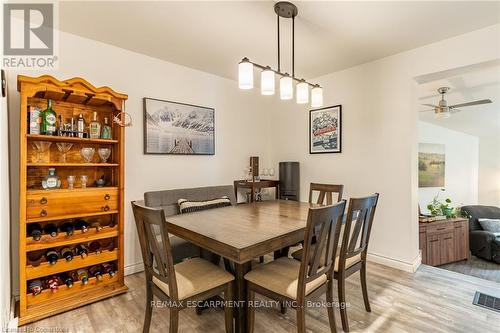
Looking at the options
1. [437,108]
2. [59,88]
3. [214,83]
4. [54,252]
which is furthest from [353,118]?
[54,252]

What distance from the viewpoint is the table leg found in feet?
5.49

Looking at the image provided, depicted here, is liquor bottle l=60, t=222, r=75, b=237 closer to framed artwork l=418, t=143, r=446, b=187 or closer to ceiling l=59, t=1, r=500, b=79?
ceiling l=59, t=1, r=500, b=79

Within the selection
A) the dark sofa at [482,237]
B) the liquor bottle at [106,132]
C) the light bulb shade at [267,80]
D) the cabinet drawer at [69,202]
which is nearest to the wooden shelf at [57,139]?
the liquor bottle at [106,132]

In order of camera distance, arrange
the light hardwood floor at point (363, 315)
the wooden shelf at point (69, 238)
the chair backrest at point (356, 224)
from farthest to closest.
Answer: the wooden shelf at point (69, 238) < the light hardwood floor at point (363, 315) < the chair backrest at point (356, 224)

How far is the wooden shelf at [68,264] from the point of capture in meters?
1.99

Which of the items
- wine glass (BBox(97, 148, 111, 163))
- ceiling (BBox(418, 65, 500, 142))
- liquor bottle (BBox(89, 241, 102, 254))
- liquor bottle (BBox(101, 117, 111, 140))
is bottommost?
liquor bottle (BBox(89, 241, 102, 254))

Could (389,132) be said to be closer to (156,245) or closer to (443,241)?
(443,241)

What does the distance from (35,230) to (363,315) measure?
2.72 m

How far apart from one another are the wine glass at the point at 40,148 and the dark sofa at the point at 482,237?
24.2 feet

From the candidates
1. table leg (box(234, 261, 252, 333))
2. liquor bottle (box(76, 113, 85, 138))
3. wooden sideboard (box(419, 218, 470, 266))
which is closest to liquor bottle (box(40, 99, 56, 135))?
liquor bottle (box(76, 113, 85, 138))

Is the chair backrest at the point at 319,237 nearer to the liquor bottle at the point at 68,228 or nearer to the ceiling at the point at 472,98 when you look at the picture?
the liquor bottle at the point at 68,228

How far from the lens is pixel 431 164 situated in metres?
5.70

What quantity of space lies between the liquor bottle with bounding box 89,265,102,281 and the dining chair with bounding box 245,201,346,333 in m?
1.54

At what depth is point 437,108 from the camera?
12.2ft
